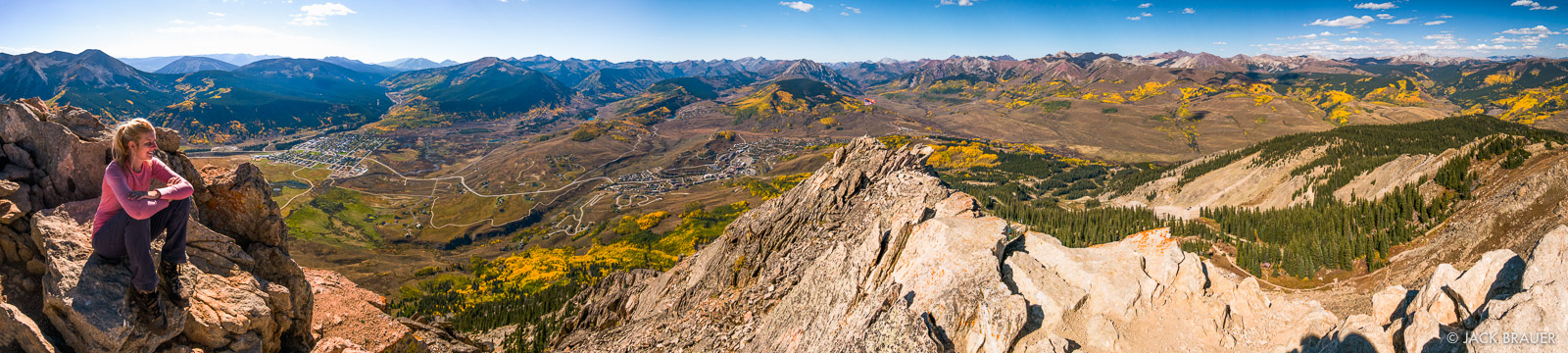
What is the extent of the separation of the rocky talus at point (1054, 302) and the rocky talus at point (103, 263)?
17.2 m

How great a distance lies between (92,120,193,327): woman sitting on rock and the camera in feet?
32.2

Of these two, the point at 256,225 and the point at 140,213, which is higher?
the point at 140,213

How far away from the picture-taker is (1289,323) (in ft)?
55.6

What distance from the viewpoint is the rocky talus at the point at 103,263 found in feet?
36.3

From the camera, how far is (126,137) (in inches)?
380

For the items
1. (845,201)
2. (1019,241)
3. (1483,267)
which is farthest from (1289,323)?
(845,201)

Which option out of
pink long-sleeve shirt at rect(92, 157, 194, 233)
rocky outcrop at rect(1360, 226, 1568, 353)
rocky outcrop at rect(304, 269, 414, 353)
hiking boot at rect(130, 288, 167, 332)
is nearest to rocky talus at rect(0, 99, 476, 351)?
hiking boot at rect(130, 288, 167, 332)

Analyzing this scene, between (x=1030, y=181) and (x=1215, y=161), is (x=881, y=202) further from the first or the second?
(x=1030, y=181)

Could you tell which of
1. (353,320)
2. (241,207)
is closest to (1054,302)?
(241,207)

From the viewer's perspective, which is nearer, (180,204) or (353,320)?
(180,204)

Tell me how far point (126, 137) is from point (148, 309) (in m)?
4.67

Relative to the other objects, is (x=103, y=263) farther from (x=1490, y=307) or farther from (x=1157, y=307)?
(x=1490, y=307)

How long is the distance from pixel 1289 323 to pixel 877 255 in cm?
1400

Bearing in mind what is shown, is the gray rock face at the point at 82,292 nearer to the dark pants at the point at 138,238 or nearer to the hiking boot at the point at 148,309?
the hiking boot at the point at 148,309
